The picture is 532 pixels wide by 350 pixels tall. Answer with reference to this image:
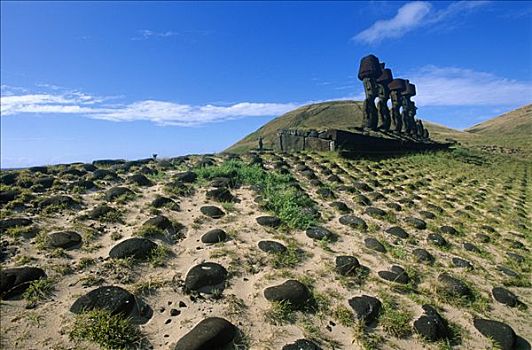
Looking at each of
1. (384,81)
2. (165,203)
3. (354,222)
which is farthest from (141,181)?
(384,81)

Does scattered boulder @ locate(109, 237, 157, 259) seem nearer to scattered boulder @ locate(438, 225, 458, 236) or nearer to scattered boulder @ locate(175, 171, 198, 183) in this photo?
scattered boulder @ locate(175, 171, 198, 183)

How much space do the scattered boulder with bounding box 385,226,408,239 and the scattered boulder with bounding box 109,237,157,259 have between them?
4.43 metres

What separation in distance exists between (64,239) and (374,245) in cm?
503

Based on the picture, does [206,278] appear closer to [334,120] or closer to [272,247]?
[272,247]

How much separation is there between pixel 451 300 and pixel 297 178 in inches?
240

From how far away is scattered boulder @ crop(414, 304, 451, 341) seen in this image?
3.72 meters

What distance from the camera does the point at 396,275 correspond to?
4.87 metres

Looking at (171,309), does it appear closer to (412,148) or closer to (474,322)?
(474,322)

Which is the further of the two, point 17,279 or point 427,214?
point 427,214

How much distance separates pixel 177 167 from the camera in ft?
36.2

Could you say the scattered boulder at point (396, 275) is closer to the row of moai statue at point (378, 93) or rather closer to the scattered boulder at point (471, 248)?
the scattered boulder at point (471, 248)

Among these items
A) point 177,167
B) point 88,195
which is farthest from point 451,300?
point 177,167

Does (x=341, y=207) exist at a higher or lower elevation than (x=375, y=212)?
higher

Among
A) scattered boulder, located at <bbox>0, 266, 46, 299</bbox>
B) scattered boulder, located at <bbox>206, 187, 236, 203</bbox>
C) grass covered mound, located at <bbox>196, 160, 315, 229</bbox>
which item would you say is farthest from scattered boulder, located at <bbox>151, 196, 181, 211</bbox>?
scattered boulder, located at <bbox>0, 266, 46, 299</bbox>
